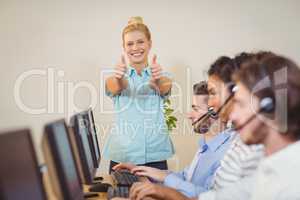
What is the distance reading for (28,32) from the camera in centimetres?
303

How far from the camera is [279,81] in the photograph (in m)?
1.00

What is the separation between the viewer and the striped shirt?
1.34m

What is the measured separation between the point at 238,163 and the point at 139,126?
150cm

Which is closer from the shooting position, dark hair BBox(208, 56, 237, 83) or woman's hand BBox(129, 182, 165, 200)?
woman's hand BBox(129, 182, 165, 200)

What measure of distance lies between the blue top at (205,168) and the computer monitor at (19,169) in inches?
30.3

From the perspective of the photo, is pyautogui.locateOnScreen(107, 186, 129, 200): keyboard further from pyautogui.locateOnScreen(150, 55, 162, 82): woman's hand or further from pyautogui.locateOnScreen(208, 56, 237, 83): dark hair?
pyautogui.locateOnScreen(150, 55, 162, 82): woman's hand

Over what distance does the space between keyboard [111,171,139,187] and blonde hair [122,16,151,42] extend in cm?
120

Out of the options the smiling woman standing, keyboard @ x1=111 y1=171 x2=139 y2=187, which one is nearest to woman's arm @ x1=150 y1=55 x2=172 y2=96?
the smiling woman standing

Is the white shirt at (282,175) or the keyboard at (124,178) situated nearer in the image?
the white shirt at (282,175)

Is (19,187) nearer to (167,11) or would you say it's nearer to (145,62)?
(145,62)

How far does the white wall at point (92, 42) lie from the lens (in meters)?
3.03

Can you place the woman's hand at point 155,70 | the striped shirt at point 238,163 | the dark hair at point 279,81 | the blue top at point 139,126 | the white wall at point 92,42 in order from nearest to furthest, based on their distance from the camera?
the dark hair at point 279,81
the striped shirt at point 238,163
the blue top at point 139,126
the woman's hand at point 155,70
the white wall at point 92,42

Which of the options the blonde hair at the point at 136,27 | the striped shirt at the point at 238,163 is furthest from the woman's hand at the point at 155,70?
the striped shirt at the point at 238,163

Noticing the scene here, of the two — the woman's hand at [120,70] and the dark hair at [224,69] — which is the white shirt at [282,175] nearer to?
the dark hair at [224,69]
